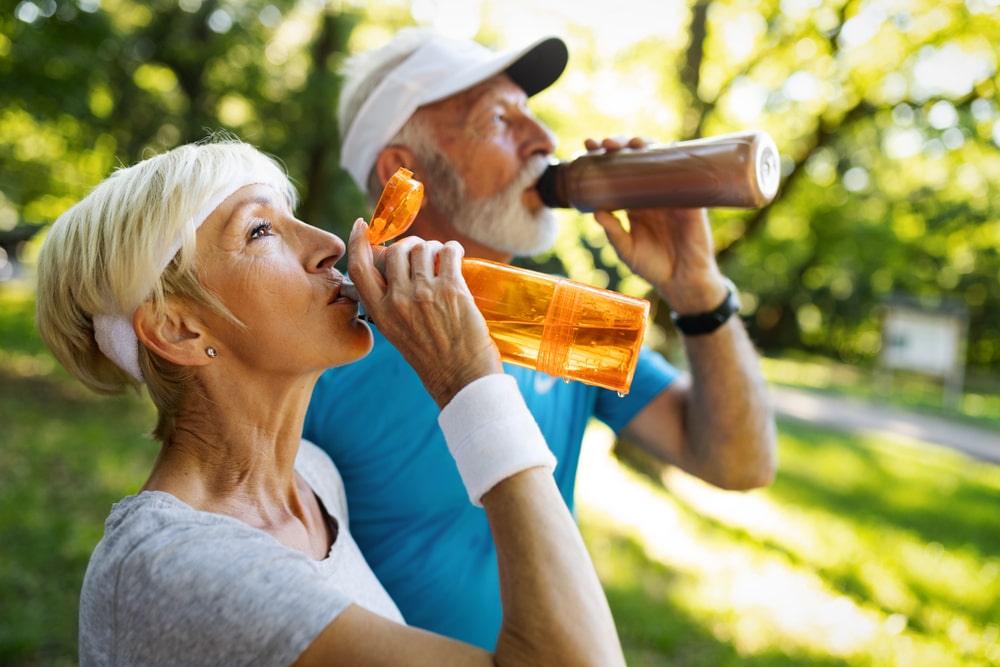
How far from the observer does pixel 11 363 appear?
37.8 feet

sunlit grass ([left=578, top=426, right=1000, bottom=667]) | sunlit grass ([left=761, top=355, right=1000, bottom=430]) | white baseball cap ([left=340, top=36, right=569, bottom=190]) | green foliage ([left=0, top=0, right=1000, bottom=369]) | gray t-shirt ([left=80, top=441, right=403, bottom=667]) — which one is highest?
white baseball cap ([left=340, top=36, right=569, bottom=190])

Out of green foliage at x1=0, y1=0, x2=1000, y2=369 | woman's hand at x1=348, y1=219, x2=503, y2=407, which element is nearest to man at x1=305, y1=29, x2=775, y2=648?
woman's hand at x1=348, y1=219, x2=503, y2=407

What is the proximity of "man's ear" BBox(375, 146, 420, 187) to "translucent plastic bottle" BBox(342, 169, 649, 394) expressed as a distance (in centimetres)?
73

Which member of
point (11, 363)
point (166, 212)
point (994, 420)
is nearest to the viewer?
point (166, 212)

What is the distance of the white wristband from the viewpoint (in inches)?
47.3

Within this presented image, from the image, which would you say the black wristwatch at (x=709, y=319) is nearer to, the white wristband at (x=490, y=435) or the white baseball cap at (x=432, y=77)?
the white baseball cap at (x=432, y=77)

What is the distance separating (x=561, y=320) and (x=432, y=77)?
3.34 ft

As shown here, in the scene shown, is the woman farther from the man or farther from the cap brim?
the cap brim

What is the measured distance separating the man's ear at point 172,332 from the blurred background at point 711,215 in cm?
144

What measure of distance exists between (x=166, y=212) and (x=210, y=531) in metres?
0.57

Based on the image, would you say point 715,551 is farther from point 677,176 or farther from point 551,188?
point 677,176

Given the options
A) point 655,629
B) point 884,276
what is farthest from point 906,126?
point 884,276

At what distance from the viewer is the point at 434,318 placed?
1.28 metres

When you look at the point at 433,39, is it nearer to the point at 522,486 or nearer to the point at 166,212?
the point at 166,212
